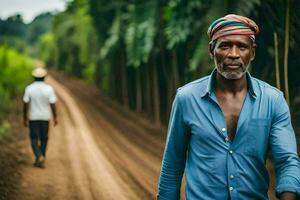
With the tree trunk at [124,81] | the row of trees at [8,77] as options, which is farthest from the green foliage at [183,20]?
the tree trunk at [124,81]

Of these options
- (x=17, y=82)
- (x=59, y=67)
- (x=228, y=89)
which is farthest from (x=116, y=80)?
(x=59, y=67)

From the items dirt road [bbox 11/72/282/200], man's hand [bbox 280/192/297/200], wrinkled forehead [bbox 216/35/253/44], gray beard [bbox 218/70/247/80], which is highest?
wrinkled forehead [bbox 216/35/253/44]

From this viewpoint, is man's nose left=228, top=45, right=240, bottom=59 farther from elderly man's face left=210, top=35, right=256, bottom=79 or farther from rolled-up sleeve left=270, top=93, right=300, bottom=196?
rolled-up sleeve left=270, top=93, right=300, bottom=196

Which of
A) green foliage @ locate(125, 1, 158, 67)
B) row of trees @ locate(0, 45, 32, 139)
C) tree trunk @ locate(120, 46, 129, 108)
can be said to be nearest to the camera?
green foliage @ locate(125, 1, 158, 67)

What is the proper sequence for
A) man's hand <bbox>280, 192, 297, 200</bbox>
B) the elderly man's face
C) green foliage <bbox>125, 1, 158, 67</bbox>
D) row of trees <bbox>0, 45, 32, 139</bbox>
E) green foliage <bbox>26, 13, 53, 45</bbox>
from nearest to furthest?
man's hand <bbox>280, 192, 297, 200</bbox>
the elderly man's face
green foliage <bbox>125, 1, 158, 67</bbox>
row of trees <bbox>0, 45, 32, 139</bbox>
green foliage <bbox>26, 13, 53, 45</bbox>

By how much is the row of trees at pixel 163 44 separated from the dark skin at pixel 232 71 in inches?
287

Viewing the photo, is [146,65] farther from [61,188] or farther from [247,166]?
[247,166]

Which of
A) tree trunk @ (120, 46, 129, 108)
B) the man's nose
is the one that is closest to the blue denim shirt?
the man's nose

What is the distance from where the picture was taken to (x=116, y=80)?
3500 cm

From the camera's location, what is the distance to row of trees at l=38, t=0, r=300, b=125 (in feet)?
40.2

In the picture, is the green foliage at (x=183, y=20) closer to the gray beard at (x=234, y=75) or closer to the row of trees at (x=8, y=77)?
the row of trees at (x=8, y=77)

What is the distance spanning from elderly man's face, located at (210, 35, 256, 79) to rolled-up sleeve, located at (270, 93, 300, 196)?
0.81 feet

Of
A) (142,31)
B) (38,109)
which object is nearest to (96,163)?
(38,109)

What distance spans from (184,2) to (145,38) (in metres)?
3.78
